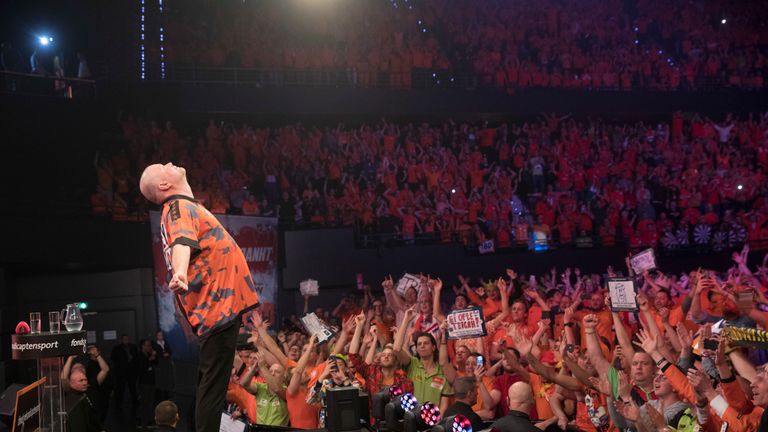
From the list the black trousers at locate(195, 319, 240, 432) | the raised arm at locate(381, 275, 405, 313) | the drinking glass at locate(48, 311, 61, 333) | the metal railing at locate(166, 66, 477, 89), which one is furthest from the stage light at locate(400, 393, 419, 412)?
the metal railing at locate(166, 66, 477, 89)

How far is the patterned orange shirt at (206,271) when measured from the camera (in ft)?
12.3

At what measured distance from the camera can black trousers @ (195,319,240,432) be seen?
3756 millimetres

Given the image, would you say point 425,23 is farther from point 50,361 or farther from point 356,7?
point 50,361

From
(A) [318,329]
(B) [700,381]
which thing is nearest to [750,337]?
(B) [700,381]

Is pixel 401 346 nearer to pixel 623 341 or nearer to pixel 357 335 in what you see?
pixel 357 335

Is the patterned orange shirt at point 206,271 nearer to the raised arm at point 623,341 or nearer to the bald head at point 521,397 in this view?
the bald head at point 521,397

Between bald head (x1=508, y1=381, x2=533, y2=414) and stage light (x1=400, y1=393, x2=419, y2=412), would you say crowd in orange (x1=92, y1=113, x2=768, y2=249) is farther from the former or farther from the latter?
stage light (x1=400, y1=393, x2=419, y2=412)

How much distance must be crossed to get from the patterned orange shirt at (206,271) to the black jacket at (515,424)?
2.08 meters

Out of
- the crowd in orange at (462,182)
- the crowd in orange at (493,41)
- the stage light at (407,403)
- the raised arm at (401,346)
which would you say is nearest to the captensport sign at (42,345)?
the stage light at (407,403)

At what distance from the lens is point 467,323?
24.0 feet

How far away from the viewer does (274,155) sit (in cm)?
1642

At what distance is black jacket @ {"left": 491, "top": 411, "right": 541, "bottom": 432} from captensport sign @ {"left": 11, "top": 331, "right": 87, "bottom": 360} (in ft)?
8.08

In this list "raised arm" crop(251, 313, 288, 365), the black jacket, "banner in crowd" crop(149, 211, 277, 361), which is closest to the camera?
the black jacket

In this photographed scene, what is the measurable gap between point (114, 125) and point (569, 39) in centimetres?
1120
